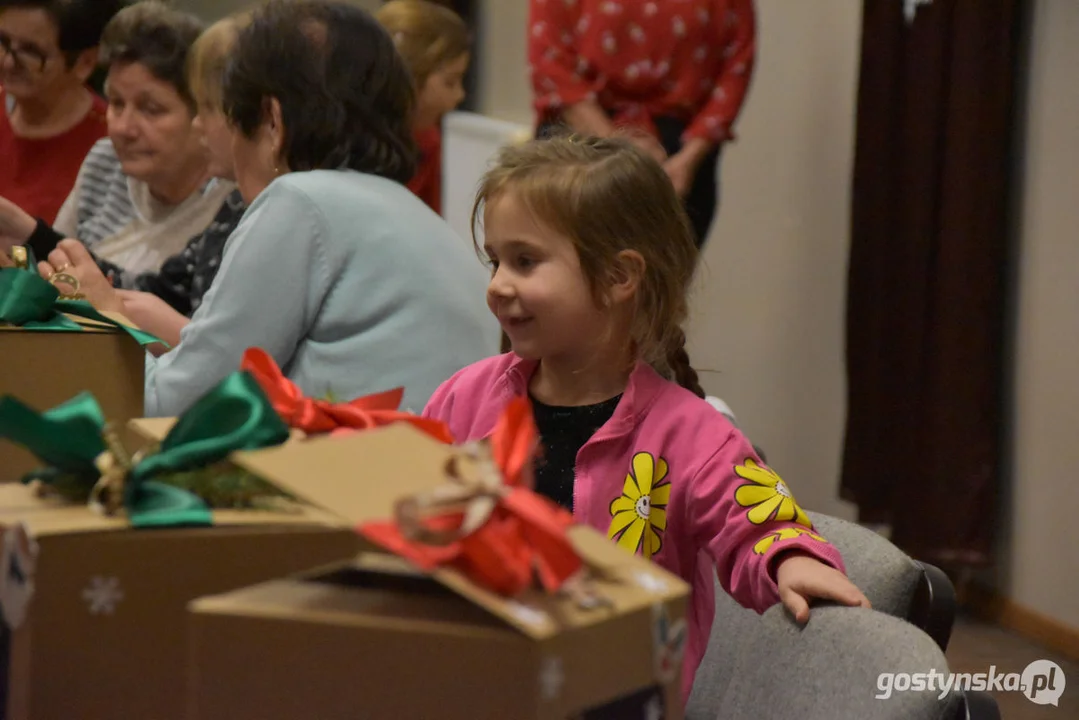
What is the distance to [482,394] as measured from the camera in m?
1.40

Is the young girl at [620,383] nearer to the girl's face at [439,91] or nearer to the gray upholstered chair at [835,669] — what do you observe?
the gray upholstered chair at [835,669]

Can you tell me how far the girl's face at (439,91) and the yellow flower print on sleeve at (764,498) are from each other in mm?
2529

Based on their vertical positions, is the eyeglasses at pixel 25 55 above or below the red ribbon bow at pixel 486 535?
above

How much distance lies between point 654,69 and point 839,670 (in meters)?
2.26

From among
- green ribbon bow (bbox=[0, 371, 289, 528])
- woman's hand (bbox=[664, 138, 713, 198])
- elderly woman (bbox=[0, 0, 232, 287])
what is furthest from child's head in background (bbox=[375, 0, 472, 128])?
green ribbon bow (bbox=[0, 371, 289, 528])

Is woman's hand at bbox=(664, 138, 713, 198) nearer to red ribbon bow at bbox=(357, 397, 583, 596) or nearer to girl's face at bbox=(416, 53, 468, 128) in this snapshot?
girl's face at bbox=(416, 53, 468, 128)

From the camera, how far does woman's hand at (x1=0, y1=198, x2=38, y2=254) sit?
2.01m

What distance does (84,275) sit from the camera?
1.60m

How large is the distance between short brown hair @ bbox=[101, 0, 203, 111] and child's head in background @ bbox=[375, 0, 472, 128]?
1.28 m

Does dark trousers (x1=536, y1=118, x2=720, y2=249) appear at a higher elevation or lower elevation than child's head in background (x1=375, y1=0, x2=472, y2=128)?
lower

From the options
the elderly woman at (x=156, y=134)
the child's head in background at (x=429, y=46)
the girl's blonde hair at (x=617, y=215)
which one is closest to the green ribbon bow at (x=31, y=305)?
the girl's blonde hair at (x=617, y=215)

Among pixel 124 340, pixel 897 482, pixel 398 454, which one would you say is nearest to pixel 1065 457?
pixel 897 482

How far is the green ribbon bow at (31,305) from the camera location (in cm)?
113

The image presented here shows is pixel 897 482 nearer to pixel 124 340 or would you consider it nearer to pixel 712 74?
pixel 712 74
